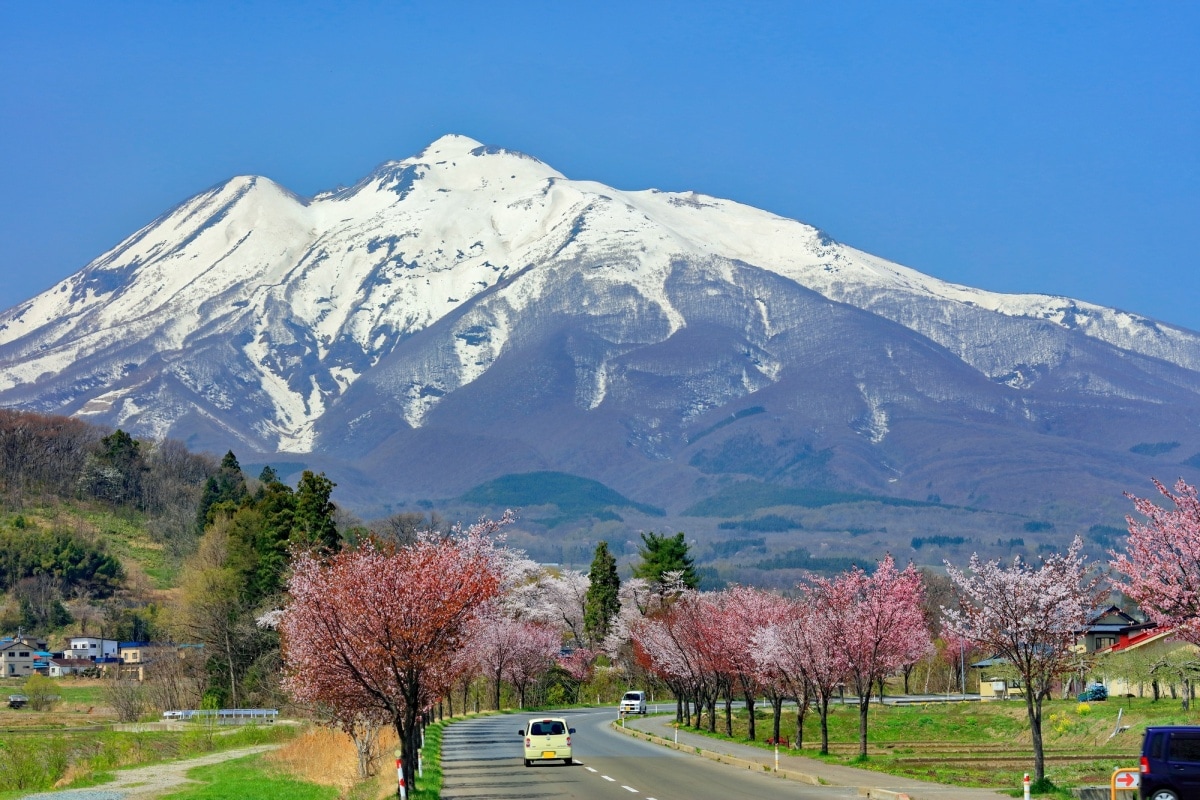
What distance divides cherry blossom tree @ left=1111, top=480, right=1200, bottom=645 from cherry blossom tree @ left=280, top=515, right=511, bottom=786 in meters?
16.3

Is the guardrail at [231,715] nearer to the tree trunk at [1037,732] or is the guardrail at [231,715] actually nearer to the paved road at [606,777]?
the paved road at [606,777]

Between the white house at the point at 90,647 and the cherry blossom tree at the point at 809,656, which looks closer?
the cherry blossom tree at the point at 809,656

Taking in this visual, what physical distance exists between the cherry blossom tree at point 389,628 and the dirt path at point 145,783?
50.7 feet

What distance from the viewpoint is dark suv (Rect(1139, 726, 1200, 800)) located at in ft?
113

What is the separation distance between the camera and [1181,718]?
6650cm

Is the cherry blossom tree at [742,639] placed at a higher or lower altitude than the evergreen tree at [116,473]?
lower

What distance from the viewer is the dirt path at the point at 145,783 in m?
56.2

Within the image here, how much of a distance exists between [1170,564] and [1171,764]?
652 cm

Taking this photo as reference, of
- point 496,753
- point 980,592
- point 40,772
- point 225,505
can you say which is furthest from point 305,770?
point 225,505

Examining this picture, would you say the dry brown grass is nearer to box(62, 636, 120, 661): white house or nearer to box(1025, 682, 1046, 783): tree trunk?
box(1025, 682, 1046, 783): tree trunk

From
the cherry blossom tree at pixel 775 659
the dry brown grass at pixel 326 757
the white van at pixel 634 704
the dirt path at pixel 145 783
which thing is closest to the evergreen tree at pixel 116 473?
the white van at pixel 634 704

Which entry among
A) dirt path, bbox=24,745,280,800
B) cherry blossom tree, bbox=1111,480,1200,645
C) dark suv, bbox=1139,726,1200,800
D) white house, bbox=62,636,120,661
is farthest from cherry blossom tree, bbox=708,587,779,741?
white house, bbox=62,636,120,661

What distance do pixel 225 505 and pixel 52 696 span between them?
27860 millimetres

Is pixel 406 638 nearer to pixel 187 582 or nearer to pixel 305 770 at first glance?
pixel 305 770
